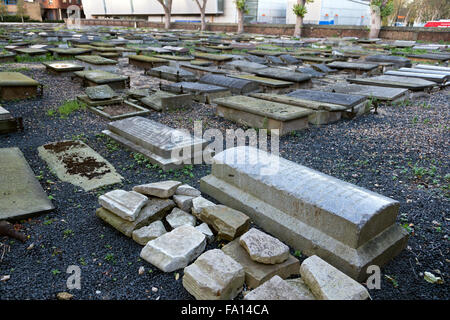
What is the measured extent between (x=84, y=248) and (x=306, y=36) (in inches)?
1223

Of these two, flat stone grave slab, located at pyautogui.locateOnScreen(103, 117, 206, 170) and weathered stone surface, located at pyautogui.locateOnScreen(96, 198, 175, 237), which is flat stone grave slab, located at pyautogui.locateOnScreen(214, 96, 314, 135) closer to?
flat stone grave slab, located at pyautogui.locateOnScreen(103, 117, 206, 170)

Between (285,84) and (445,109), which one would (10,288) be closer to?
(285,84)

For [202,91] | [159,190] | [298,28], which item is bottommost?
[159,190]

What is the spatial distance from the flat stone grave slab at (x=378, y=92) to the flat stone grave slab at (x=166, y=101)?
3511 millimetres

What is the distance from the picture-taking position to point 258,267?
2301mm

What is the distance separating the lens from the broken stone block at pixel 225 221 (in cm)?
267

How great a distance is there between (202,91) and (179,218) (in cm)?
471

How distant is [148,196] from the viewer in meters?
3.15

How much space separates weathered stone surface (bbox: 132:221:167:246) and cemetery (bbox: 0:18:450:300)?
0.01 meters

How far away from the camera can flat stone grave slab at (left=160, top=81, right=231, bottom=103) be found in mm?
7204

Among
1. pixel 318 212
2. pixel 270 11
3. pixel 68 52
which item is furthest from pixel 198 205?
pixel 270 11

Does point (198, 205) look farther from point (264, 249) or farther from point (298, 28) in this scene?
point (298, 28)

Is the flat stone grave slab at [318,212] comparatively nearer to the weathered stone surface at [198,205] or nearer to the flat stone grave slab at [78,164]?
the weathered stone surface at [198,205]

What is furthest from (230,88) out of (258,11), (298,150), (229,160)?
(258,11)
